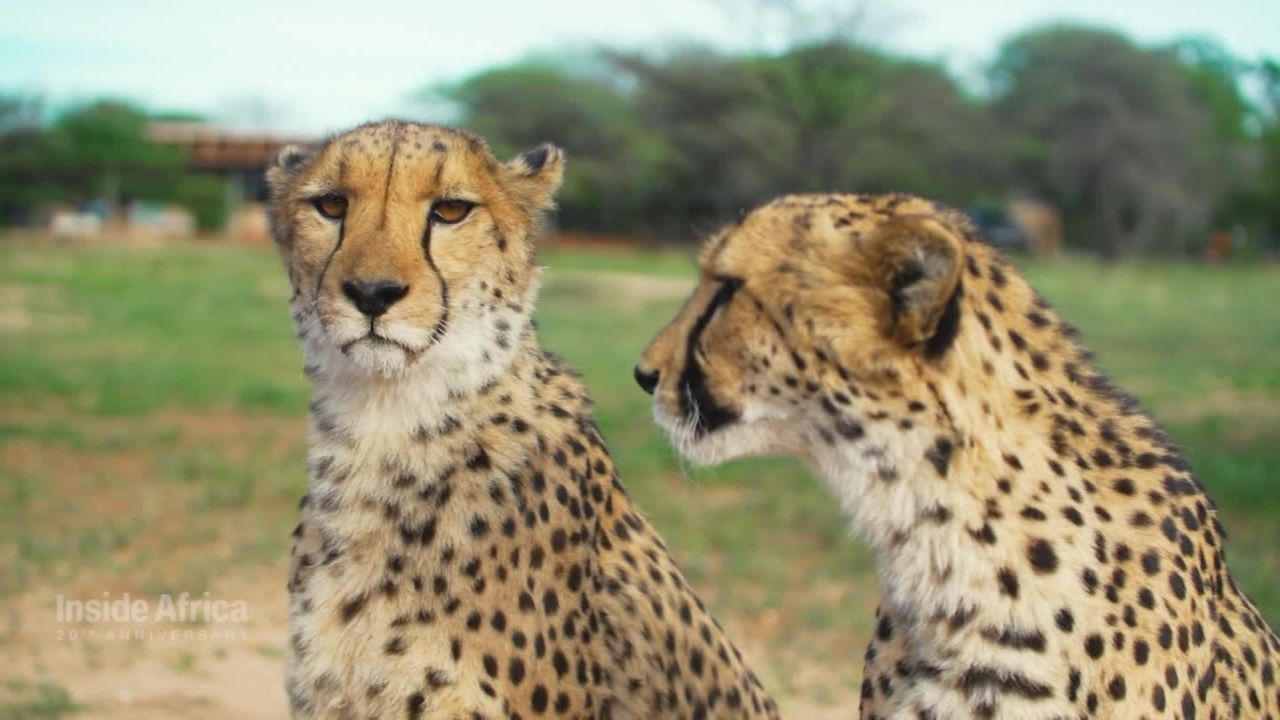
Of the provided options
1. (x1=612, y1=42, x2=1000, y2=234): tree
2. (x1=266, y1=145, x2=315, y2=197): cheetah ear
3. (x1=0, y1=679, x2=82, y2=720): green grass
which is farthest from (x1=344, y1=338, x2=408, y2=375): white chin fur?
(x1=612, y1=42, x2=1000, y2=234): tree

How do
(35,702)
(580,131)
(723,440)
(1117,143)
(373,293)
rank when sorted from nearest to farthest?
1. (723,440)
2. (373,293)
3. (35,702)
4. (580,131)
5. (1117,143)

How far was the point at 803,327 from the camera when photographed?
2152mm

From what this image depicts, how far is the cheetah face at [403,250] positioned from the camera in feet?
8.28

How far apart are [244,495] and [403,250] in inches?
195

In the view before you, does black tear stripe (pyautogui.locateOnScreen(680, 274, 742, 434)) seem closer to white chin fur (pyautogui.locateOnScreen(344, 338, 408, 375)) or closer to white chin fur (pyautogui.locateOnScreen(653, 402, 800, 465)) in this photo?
white chin fur (pyautogui.locateOnScreen(653, 402, 800, 465))

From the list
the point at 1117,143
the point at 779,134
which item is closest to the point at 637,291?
the point at 779,134

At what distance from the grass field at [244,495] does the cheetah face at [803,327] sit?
41 cm

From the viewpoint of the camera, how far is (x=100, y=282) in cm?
1955

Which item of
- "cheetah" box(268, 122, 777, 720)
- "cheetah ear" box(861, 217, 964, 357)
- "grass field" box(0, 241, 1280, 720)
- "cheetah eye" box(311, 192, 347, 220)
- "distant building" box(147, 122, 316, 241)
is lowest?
"distant building" box(147, 122, 316, 241)

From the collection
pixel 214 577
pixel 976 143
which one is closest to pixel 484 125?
pixel 976 143

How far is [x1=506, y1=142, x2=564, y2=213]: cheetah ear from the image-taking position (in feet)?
9.38

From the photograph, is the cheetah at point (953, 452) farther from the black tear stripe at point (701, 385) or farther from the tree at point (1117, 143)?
the tree at point (1117, 143)

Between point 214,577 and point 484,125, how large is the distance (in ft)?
89.5

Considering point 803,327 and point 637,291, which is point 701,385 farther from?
point 637,291
